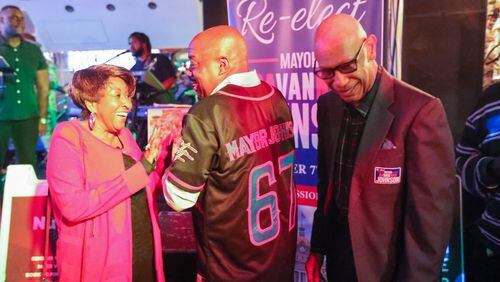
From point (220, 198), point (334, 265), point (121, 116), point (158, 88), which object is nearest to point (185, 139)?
point (220, 198)

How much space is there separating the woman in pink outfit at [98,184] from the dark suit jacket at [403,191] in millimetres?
893

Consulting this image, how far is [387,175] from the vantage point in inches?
62.3

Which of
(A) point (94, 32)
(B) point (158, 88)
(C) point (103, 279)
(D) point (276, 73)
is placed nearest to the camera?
(C) point (103, 279)

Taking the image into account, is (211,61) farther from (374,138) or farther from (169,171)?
(374,138)

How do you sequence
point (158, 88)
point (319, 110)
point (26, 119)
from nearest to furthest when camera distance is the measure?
point (319, 110) < point (26, 119) < point (158, 88)

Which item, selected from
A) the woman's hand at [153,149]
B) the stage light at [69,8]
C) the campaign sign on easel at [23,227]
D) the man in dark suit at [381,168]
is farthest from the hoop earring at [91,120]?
the stage light at [69,8]

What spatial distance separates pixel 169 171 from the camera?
1.68 meters

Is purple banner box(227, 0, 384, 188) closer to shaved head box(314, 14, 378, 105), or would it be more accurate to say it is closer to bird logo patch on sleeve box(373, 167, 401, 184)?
shaved head box(314, 14, 378, 105)

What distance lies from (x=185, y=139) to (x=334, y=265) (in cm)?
83

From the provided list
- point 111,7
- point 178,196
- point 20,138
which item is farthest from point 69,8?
point 178,196

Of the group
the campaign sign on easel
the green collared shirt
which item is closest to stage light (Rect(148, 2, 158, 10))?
the green collared shirt

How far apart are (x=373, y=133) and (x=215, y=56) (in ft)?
2.27

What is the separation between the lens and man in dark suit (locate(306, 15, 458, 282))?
1512 mm

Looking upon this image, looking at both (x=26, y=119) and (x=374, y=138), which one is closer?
(x=374, y=138)
